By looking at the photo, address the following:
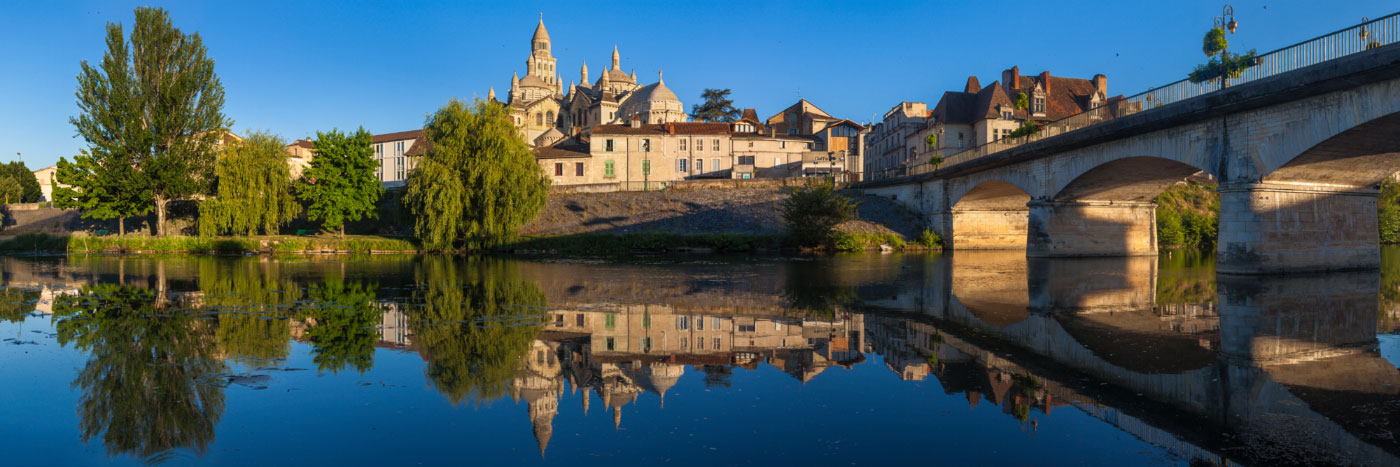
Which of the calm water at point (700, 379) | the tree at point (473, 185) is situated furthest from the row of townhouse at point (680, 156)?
the calm water at point (700, 379)

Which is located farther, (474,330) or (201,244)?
(201,244)

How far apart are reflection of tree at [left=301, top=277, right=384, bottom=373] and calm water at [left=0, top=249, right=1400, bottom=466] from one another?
8 cm

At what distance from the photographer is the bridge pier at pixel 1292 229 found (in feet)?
69.3

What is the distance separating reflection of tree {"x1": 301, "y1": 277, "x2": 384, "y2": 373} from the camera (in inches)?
366

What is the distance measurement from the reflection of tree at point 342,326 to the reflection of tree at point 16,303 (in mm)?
4825

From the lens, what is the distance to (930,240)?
48.2 meters

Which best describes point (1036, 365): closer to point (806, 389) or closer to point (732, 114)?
point (806, 389)

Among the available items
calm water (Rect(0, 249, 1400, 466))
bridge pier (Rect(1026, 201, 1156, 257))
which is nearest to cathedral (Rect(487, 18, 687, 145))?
bridge pier (Rect(1026, 201, 1156, 257))

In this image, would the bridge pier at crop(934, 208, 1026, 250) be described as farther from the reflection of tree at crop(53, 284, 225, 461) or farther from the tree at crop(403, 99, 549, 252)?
the reflection of tree at crop(53, 284, 225, 461)

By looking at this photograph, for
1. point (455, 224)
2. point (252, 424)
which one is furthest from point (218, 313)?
point (455, 224)

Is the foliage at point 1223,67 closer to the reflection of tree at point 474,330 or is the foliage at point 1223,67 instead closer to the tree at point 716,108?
the reflection of tree at point 474,330

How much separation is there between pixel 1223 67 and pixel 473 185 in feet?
107

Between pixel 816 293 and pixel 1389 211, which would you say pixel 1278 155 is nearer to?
pixel 816 293

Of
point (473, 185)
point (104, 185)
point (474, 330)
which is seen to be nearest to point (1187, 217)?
point (473, 185)
